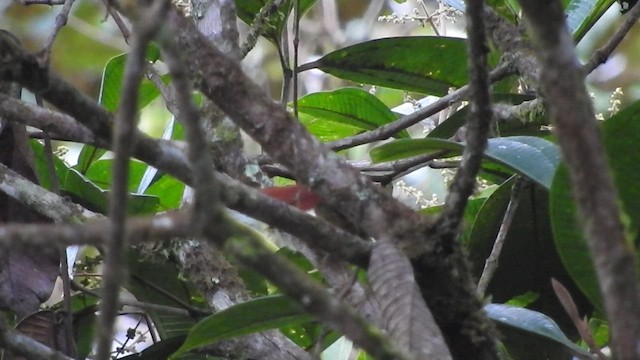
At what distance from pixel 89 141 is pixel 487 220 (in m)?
0.46

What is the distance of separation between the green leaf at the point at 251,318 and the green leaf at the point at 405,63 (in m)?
0.51

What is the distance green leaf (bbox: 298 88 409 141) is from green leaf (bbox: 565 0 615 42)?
0.88ft

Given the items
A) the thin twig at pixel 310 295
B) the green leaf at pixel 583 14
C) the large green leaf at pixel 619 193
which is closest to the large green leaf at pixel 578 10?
the green leaf at pixel 583 14

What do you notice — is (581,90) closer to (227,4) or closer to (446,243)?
(446,243)

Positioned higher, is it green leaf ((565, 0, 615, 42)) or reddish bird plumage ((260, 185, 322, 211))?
green leaf ((565, 0, 615, 42))

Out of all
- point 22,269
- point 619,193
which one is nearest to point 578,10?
point 619,193

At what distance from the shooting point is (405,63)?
1.28 m

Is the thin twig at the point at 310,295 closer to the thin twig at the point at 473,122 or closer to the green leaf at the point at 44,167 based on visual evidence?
the thin twig at the point at 473,122

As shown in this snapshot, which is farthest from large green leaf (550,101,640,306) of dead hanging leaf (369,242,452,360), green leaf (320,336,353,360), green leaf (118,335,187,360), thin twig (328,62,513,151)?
green leaf (320,336,353,360)

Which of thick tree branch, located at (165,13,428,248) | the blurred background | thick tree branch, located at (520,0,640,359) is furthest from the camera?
the blurred background

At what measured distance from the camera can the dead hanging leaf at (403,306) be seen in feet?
2.08

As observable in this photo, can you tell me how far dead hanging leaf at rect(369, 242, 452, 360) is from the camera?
2.08 ft

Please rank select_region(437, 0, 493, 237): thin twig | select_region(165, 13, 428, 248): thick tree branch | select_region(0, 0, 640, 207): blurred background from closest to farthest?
select_region(437, 0, 493, 237): thin twig
select_region(165, 13, 428, 248): thick tree branch
select_region(0, 0, 640, 207): blurred background

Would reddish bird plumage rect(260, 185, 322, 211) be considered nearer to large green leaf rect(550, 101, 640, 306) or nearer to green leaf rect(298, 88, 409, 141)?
large green leaf rect(550, 101, 640, 306)
